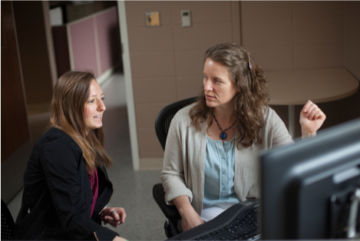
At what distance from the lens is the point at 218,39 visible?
11.1ft

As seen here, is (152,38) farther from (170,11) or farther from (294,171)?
(294,171)

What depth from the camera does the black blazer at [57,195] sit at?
1.37 metres

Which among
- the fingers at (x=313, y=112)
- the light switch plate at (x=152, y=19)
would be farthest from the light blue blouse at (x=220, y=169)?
the light switch plate at (x=152, y=19)

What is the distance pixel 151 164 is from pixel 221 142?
219cm

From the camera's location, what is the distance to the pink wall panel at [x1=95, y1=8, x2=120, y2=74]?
7.77 m

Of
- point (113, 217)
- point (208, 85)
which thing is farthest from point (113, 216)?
point (208, 85)

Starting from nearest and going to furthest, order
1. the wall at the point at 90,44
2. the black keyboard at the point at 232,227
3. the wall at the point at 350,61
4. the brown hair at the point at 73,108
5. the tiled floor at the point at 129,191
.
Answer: the black keyboard at the point at 232,227
the brown hair at the point at 73,108
the tiled floor at the point at 129,191
the wall at the point at 350,61
the wall at the point at 90,44

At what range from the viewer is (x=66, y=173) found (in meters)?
1.39

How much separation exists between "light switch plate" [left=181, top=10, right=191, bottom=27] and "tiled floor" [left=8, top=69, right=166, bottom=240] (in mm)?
1369

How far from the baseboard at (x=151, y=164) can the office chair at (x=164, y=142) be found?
186 centimetres

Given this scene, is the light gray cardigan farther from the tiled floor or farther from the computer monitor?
the tiled floor

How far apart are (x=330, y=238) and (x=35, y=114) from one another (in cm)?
546

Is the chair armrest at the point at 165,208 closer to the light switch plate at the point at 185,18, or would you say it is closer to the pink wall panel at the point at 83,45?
the light switch plate at the point at 185,18

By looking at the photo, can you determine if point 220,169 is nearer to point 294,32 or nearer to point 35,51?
point 294,32
